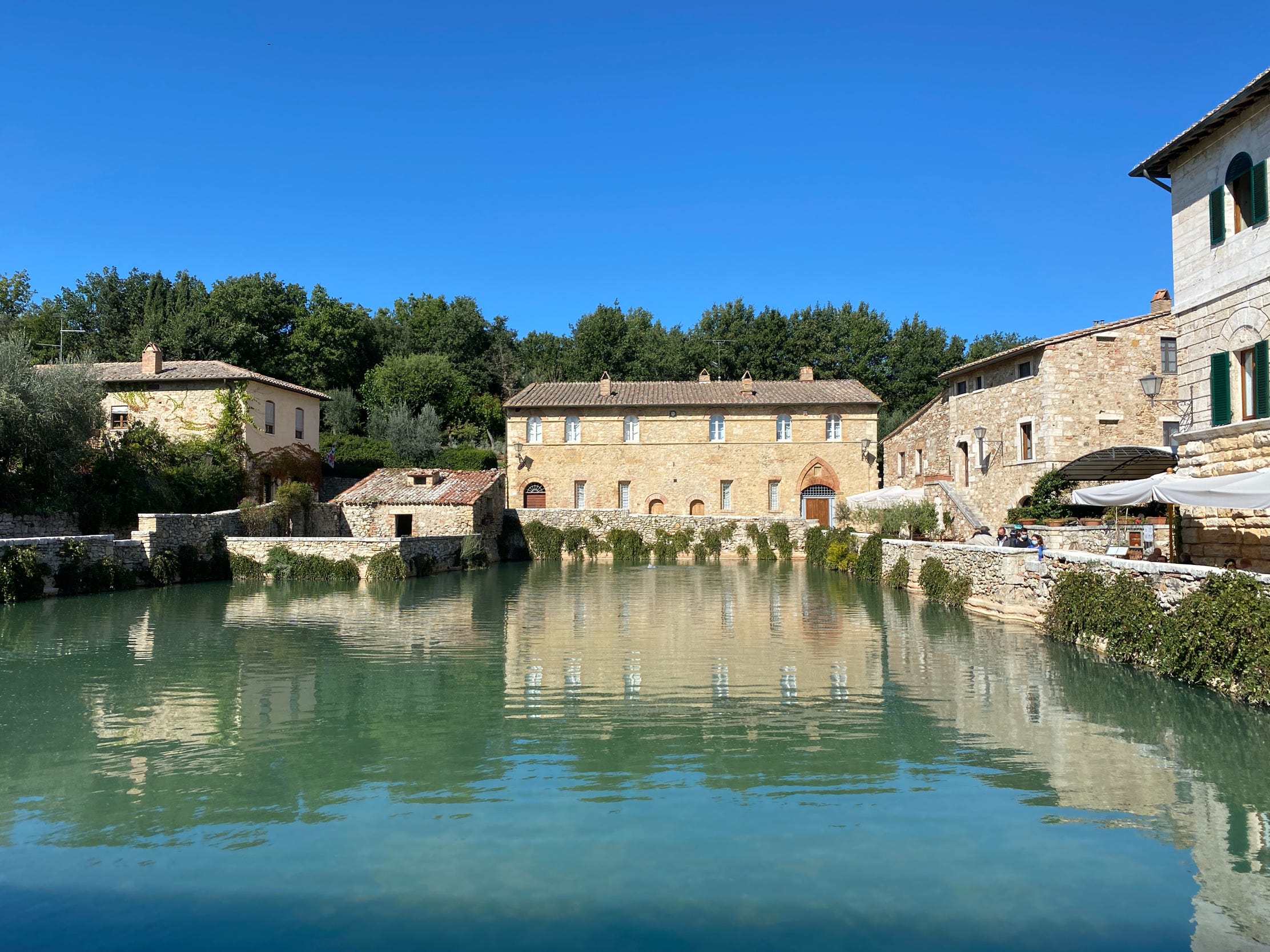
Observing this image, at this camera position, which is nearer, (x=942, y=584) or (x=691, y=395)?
(x=942, y=584)

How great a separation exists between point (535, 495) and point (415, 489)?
360 inches

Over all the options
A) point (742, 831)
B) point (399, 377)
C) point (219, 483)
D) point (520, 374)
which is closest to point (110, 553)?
point (219, 483)

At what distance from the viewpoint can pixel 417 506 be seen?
30.4 m

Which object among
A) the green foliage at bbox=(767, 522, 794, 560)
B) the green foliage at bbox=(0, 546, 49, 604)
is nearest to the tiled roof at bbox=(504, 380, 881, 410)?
the green foliage at bbox=(767, 522, 794, 560)

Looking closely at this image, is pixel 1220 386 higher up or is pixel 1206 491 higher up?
pixel 1220 386

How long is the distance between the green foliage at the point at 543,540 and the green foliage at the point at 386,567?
9.88 meters

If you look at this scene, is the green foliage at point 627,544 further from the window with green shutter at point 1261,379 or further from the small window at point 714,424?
the window with green shutter at point 1261,379

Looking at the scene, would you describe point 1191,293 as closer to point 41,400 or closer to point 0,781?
point 0,781

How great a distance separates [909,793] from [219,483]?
27.7 meters

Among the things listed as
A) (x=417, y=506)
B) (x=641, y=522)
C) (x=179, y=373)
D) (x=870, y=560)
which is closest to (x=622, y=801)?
(x=870, y=560)

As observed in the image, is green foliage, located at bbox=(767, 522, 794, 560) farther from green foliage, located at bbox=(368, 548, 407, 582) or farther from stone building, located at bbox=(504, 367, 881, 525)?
green foliage, located at bbox=(368, 548, 407, 582)

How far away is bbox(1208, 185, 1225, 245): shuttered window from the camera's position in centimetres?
1291

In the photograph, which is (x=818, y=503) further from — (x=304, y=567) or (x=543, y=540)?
(x=304, y=567)

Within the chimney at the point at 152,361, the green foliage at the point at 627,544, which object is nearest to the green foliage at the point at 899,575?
the green foliage at the point at 627,544
